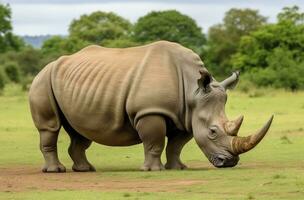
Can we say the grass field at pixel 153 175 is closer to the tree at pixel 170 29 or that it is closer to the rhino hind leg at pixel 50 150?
the rhino hind leg at pixel 50 150

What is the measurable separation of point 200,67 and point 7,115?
19.2m

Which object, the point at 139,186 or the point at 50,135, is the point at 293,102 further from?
the point at 139,186

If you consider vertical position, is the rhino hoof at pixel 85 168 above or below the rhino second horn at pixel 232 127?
below

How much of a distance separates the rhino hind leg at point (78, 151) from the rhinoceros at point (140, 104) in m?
0.02

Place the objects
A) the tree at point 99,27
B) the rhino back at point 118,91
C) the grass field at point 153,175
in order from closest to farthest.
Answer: the grass field at point 153,175 < the rhino back at point 118,91 < the tree at point 99,27

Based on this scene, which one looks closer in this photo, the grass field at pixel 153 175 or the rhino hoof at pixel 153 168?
the grass field at pixel 153 175

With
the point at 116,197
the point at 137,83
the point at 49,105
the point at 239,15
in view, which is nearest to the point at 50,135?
the point at 49,105

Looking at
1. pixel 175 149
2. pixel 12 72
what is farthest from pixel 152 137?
pixel 12 72

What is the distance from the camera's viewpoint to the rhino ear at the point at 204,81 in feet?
55.6

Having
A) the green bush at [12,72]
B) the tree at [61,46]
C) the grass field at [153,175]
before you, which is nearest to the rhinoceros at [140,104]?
the grass field at [153,175]

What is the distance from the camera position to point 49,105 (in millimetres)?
18125

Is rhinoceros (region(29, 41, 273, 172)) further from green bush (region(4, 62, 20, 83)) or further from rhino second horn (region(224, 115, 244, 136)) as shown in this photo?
green bush (region(4, 62, 20, 83))

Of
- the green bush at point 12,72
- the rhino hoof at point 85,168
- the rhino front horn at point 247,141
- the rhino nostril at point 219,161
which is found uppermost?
the rhino front horn at point 247,141

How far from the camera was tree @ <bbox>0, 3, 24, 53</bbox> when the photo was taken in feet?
289
